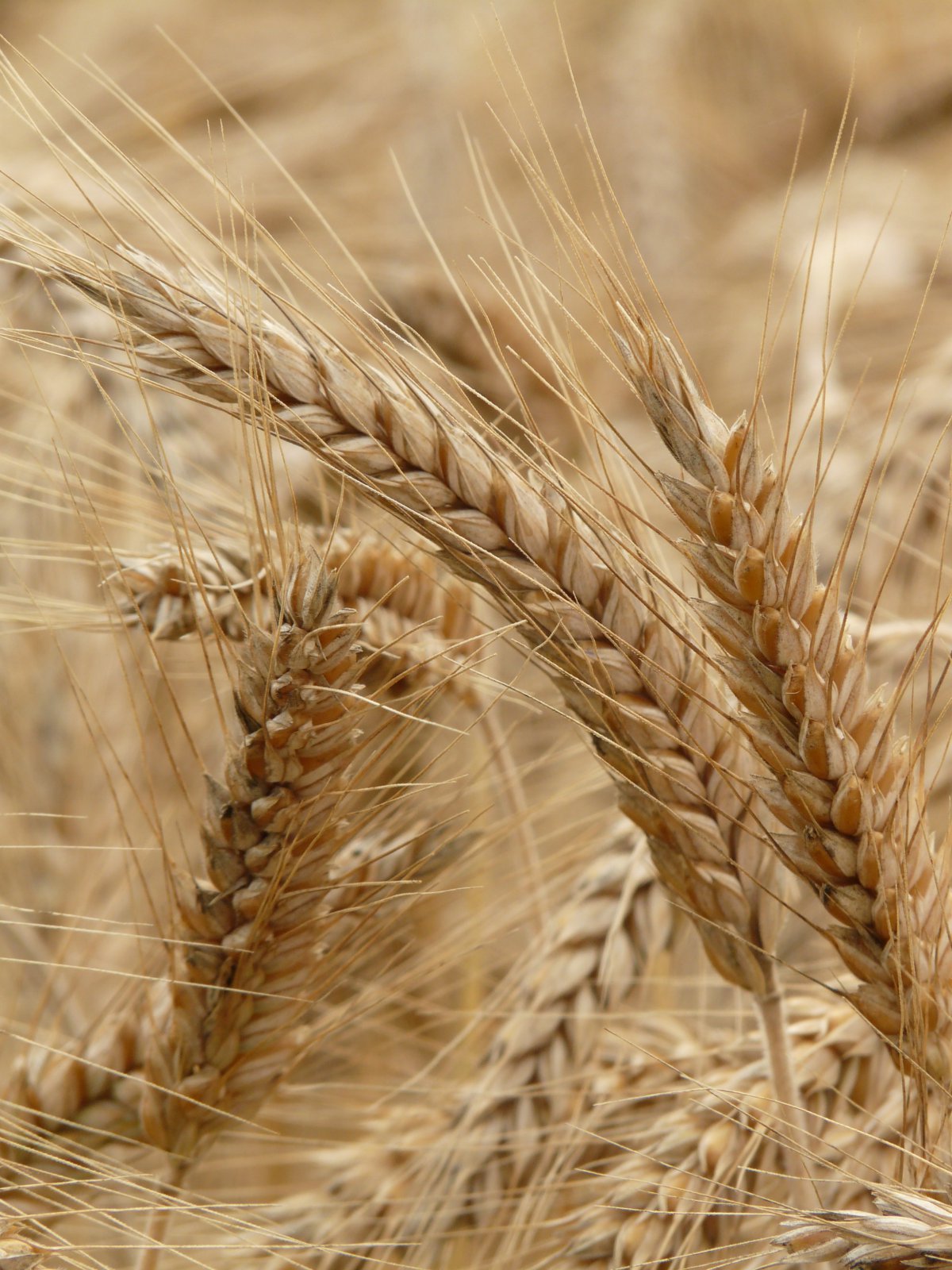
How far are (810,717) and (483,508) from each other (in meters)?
0.17

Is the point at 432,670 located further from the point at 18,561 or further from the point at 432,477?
the point at 18,561

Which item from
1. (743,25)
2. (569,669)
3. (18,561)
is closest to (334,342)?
(569,669)

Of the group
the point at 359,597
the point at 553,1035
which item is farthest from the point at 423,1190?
the point at 359,597

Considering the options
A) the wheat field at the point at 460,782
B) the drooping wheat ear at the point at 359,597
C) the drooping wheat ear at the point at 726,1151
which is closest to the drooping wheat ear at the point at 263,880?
the wheat field at the point at 460,782

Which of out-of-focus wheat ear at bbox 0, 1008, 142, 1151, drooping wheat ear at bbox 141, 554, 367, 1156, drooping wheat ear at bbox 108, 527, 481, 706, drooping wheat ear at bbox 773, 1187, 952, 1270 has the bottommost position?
out-of-focus wheat ear at bbox 0, 1008, 142, 1151

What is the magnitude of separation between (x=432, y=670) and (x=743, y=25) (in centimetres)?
256

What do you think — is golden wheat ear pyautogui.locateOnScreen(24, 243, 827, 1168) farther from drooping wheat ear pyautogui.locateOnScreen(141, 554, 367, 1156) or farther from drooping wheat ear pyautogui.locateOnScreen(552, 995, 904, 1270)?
drooping wheat ear pyautogui.locateOnScreen(552, 995, 904, 1270)

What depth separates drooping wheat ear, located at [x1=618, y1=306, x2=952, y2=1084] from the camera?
0.46m

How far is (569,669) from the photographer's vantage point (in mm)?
539

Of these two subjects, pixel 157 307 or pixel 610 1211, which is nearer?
pixel 157 307

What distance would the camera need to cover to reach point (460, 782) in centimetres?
82

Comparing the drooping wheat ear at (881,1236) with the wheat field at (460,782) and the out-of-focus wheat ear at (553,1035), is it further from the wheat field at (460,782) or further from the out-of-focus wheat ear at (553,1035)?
the out-of-focus wheat ear at (553,1035)

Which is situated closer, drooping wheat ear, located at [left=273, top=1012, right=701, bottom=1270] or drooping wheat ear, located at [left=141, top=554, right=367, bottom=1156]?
drooping wheat ear, located at [left=141, top=554, right=367, bottom=1156]

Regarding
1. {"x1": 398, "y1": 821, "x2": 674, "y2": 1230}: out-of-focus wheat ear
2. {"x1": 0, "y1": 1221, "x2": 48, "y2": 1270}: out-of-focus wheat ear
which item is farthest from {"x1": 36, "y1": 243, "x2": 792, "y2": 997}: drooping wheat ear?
{"x1": 0, "y1": 1221, "x2": 48, "y2": 1270}: out-of-focus wheat ear
